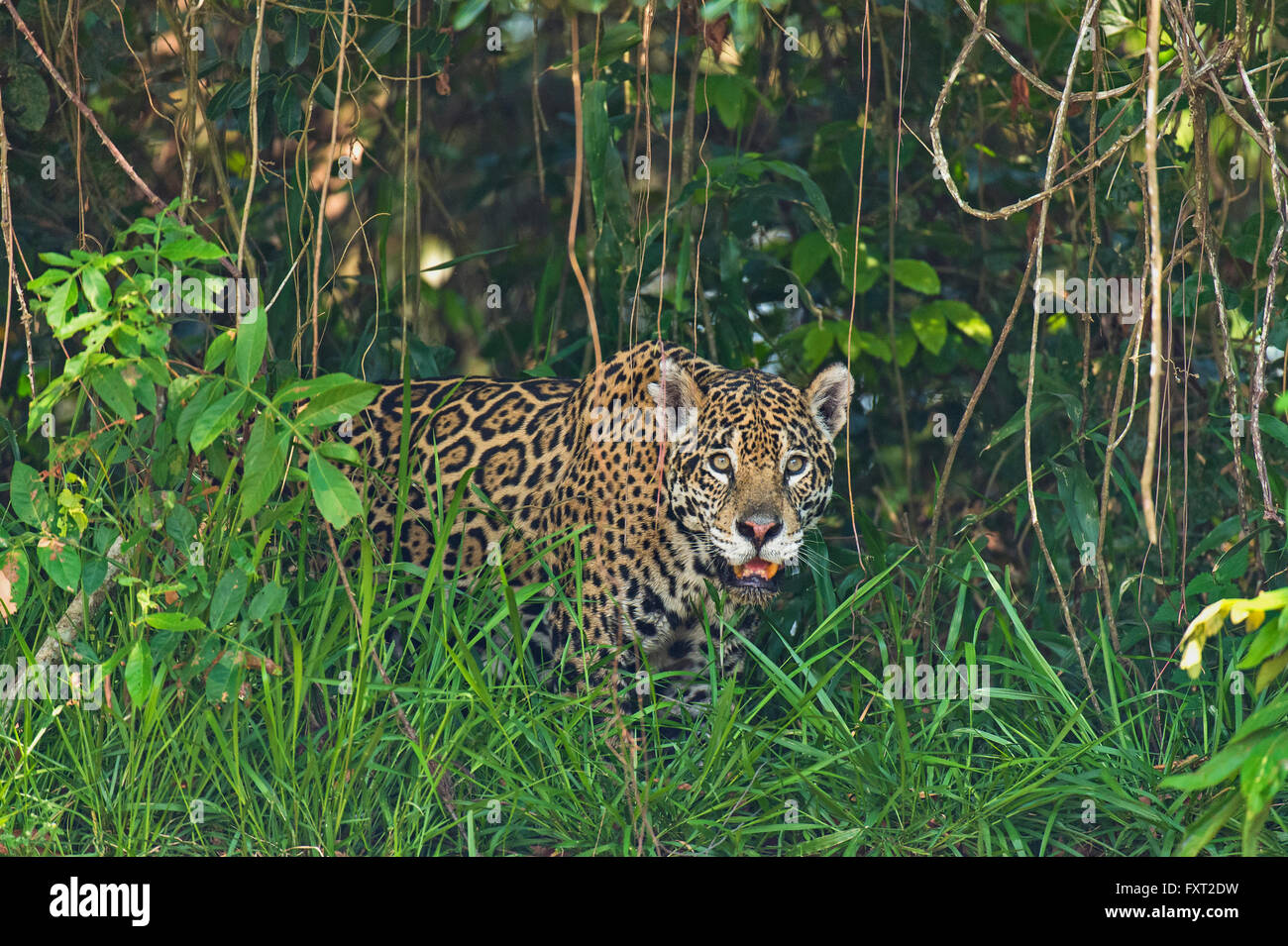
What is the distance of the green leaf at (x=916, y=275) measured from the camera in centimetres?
521

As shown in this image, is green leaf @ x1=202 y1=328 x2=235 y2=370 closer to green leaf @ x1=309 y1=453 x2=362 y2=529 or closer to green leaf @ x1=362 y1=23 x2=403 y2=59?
green leaf @ x1=309 y1=453 x2=362 y2=529

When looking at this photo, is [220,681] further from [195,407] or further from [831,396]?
[831,396]

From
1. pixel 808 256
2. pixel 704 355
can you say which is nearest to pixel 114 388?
pixel 704 355

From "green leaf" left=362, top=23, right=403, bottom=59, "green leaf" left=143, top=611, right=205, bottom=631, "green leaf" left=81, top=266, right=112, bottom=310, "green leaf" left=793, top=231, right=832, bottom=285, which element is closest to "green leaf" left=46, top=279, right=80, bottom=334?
"green leaf" left=81, top=266, right=112, bottom=310

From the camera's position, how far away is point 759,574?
4.31 metres

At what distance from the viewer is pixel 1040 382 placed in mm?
4949

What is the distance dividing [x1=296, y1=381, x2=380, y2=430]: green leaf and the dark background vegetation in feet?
0.30

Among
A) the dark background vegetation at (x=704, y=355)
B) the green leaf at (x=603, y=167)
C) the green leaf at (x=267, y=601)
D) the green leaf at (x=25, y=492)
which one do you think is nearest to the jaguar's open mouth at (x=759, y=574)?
the dark background vegetation at (x=704, y=355)

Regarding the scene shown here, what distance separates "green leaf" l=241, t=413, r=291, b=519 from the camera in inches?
131

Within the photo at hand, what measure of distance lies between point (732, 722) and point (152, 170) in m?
3.66

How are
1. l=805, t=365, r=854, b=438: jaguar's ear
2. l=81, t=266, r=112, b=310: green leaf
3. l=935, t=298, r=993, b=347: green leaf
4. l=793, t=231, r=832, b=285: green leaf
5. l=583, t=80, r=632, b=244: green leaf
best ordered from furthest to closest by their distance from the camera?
1. l=935, t=298, r=993, b=347: green leaf
2. l=793, t=231, r=832, b=285: green leaf
3. l=805, t=365, r=854, b=438: jaguar's ear
4. l=583, t=80, r=632, b=244: green leaf
5. l=81, t=266, r=112, b=310: green leaf

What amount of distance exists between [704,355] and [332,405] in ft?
7.27

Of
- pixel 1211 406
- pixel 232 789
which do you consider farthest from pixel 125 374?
pixel 1211 406

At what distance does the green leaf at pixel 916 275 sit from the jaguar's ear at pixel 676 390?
112cm
